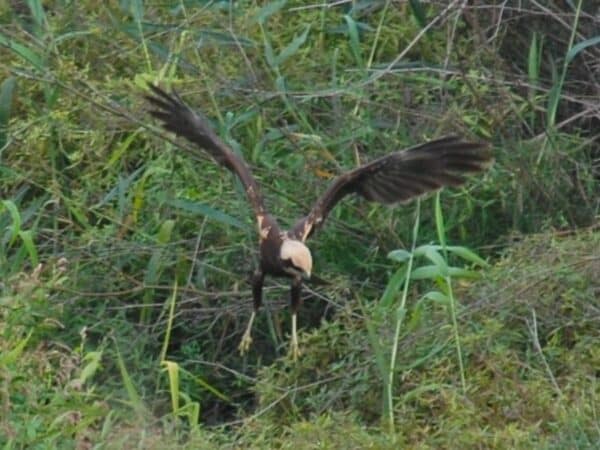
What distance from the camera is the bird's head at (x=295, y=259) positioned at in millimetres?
5621

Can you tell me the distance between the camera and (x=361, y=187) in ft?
19.0

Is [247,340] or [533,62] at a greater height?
[533,62]

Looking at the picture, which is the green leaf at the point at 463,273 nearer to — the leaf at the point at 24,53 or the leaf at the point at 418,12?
the leaf at the point at 418,12

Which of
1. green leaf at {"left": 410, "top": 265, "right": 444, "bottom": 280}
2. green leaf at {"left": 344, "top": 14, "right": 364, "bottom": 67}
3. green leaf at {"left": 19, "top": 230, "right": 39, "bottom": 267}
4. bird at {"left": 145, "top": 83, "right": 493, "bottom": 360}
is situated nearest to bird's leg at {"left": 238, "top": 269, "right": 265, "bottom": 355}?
bird at {"left": 145, "top": 83, "right": 493, "bottom": 360}

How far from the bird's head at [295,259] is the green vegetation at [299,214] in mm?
252

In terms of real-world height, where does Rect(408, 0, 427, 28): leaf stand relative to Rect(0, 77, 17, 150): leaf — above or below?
above

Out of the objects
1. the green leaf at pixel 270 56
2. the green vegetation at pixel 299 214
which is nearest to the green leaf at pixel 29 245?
the green vegetation at pixel 299 214

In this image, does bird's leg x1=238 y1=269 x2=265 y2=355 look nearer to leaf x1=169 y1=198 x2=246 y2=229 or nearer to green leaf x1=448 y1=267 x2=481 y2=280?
leaf x1=169 y1=198 x2=246 y2=229

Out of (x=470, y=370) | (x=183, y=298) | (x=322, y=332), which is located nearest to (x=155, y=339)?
(x=183, y=298)

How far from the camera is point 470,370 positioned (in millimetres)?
5641

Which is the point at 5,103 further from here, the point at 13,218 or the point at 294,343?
the point at 294,343

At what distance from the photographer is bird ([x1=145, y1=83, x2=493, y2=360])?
18.6 feet

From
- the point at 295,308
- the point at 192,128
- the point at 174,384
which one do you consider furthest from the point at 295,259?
the point at 192,128

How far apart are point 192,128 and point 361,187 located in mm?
561
